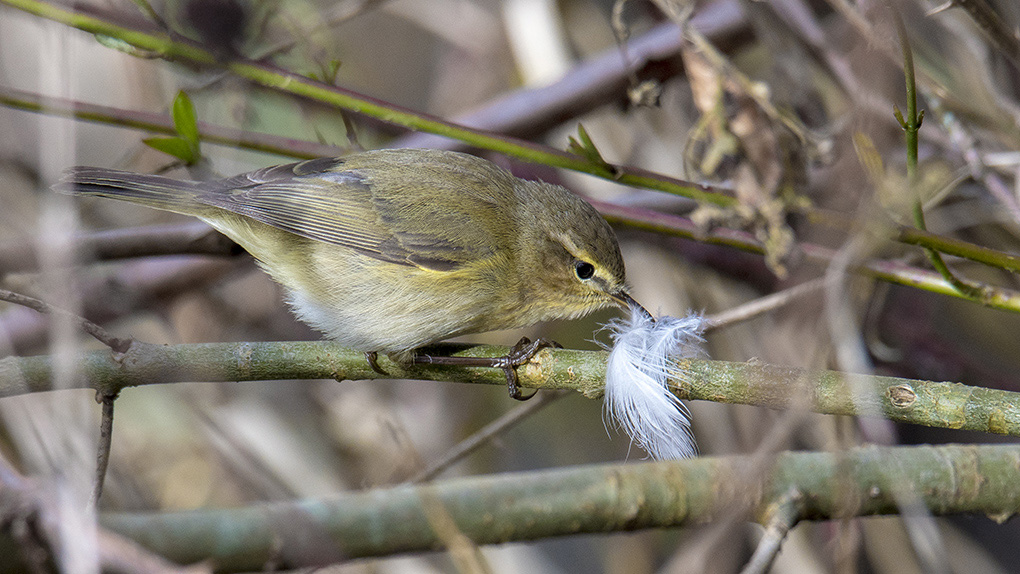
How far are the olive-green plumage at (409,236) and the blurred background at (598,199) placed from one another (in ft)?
0.75

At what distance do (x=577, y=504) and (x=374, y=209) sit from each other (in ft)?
5.52

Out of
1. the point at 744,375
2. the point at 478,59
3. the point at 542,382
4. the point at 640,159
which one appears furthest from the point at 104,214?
the point at 744,375

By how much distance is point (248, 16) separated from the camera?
229 cm

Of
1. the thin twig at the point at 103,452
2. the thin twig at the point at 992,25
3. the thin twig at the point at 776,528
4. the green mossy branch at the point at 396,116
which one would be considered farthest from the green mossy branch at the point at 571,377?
the thin twig at the point at 992,25

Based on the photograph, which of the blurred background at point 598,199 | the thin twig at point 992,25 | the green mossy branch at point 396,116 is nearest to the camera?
the thin twig at point 992,25

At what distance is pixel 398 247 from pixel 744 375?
5.24ft

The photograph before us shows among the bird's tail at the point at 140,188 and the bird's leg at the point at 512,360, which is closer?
the bird's leg at the point at 512,360

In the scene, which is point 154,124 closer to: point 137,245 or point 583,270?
point 137,245

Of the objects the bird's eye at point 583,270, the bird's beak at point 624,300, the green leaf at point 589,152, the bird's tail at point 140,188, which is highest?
the bird's tail at point 140,188

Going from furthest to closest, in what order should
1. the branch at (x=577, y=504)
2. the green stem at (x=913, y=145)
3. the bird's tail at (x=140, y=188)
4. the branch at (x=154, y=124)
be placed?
the bird's tail at (x=140, y=188), the branch at (x=154, y=124), the green stem at (x=913, y=145), the branch at (x=577, y=504)

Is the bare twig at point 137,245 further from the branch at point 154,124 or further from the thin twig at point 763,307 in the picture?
the thin twig at point 763,307

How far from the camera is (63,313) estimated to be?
6.33ft

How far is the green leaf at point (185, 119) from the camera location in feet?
8.26

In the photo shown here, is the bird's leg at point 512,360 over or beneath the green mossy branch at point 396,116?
beneath
